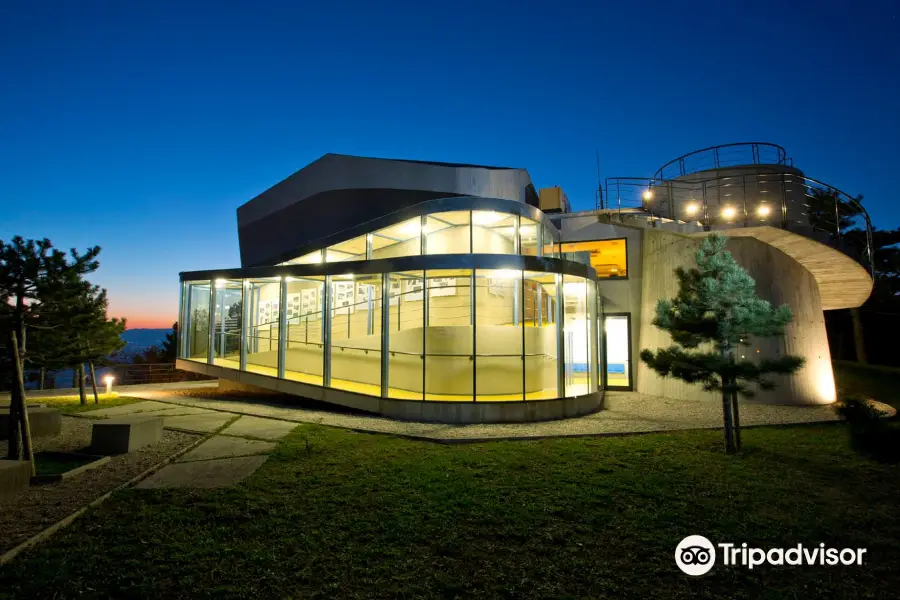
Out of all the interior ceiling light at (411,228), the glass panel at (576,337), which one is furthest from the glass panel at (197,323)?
the glass panel at (576,337)

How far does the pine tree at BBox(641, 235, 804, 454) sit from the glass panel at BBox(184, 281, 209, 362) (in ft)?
50.2

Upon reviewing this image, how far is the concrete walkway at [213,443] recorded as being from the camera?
644 centimetres

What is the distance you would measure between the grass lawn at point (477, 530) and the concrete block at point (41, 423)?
565 cm

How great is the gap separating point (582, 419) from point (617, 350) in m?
7.11

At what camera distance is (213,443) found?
8.59 meters

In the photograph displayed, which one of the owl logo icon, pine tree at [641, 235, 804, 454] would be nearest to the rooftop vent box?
pine tree at [641, 235, 804, 454]

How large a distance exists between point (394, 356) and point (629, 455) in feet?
20.9

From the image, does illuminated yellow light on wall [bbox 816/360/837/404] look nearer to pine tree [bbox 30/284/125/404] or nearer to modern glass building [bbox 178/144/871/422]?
modern glass building [bbox 178/144/871/422]

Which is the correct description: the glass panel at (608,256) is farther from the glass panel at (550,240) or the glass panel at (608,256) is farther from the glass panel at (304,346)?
the glass panel at (304,346)

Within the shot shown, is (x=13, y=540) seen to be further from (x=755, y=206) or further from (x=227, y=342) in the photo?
(x=755, y=206)

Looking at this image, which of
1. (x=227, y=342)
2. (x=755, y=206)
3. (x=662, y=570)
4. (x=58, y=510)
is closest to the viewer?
(x=662, y=570)

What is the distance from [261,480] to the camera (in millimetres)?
6281

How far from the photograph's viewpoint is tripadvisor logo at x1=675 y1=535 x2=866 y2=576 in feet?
13.7

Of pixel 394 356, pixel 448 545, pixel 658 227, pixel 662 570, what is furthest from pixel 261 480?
pixel 658 227
